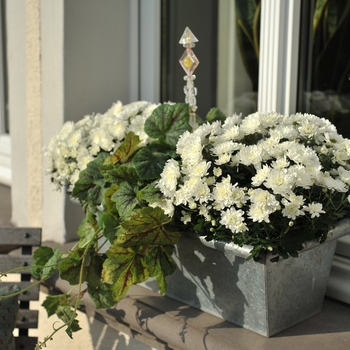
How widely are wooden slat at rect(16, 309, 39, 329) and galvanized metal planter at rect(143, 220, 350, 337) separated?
18.6 inches

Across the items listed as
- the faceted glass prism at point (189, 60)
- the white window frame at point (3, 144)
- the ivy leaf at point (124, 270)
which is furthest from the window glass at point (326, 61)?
the white window frame at point (3, 144)

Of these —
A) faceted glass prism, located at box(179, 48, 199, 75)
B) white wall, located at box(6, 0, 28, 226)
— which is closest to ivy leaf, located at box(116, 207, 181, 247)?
faceted glass prism, located at box(179, 48, 199, 75)

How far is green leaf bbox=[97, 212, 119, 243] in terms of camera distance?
1.47 meters

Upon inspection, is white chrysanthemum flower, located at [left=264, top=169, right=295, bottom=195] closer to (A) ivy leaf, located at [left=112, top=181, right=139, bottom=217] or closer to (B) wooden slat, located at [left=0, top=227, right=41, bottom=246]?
(A) ivy leaf, located at [left=112, top=181, right=139, bottom=217]

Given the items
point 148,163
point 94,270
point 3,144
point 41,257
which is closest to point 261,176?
point 148,163

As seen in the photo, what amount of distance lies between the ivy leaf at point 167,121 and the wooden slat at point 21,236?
499mm

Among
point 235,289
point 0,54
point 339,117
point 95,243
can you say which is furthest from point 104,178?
point 0,54

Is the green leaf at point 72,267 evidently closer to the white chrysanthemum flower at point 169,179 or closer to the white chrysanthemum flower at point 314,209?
the white chrysanthemum flower at point 169,179

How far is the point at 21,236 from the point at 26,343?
0.94 feet

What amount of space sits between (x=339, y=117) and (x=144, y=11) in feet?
2.51

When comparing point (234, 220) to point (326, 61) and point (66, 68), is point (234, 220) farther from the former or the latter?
point (66, 68)

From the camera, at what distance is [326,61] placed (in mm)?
1687

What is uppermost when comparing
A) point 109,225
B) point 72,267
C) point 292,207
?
point 292,207

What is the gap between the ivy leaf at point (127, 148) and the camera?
61.4 inches
